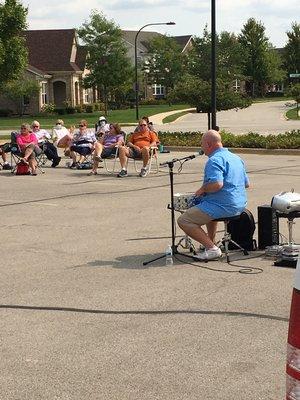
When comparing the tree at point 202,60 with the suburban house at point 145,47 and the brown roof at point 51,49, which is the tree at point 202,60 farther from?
the suburban house at point 145,47

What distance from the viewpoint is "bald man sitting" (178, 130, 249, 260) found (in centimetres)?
792

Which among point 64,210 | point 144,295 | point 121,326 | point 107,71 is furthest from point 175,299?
point 107,71

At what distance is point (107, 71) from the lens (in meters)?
72.2

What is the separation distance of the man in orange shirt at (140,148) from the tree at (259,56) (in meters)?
77.8

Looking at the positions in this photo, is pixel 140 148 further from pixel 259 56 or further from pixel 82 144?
pixel 259 56

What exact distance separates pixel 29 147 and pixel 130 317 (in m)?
12.5

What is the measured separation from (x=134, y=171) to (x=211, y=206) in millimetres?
10197

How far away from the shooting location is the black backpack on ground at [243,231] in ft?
27.3

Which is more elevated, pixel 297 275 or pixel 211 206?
pixel 297 275

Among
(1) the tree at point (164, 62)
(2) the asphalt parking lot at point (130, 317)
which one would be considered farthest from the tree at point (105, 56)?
(2) the asphalt parking lot at point (130, 317)

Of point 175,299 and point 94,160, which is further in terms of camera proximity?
point 94,160

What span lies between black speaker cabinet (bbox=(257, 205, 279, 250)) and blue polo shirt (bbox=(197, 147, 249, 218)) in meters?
0.32

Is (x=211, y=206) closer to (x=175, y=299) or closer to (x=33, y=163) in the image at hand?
(x=175, y=299)

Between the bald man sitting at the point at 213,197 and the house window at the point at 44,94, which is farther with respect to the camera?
the house window at the point at 44,94
